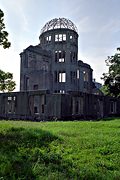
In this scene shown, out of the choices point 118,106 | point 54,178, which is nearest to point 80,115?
point 118,106

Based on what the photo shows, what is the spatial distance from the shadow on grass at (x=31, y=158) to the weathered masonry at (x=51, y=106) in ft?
52.5

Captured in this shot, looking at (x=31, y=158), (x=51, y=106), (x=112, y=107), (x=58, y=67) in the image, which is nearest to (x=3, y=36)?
(x=31, y=158)

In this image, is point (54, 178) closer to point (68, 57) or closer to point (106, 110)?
point (106, 110)

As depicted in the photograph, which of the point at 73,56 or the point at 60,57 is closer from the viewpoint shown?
the point at 60,57

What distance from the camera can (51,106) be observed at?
89.4 feet

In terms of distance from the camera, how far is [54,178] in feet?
20.6

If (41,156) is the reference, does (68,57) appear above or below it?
above

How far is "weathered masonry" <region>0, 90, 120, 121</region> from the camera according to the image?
2708 cm

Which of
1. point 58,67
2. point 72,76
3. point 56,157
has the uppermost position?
point 58,67

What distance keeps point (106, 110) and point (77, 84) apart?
1234 centimetres

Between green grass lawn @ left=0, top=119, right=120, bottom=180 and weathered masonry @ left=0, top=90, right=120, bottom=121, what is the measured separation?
51.8ft

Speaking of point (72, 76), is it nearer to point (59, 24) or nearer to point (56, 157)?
point (59, 24)

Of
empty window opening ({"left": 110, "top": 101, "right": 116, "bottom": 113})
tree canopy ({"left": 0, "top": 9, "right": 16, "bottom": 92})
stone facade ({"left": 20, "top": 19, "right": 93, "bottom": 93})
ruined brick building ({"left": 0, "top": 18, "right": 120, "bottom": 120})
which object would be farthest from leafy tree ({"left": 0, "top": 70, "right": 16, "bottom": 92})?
stone facade ({"left": 20, "top": 19, "right": 93, "bottom": 93})

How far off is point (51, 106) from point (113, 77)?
57.5 feet
